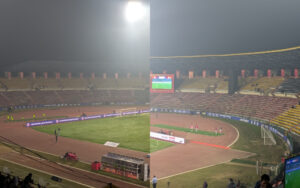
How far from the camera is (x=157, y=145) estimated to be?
81.6 ft

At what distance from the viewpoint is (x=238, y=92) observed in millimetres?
49438

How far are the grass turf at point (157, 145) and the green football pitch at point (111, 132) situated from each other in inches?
14.6

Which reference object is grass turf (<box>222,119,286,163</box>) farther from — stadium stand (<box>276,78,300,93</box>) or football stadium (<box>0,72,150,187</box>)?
stadium stand (<box>276,78,300,93</box>)

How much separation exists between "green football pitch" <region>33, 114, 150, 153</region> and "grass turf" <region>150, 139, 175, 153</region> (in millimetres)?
370

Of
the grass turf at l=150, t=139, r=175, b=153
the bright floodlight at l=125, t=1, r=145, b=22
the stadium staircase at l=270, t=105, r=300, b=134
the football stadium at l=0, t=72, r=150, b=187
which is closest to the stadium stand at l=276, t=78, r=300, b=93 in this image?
the stadium staircase at l=270, t=105, r=300, b=134

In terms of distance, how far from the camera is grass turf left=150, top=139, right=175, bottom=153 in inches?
931

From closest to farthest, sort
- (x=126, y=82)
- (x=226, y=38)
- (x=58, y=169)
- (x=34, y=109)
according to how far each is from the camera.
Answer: (x=58, y=169) < (x=226, y=38) < (x=34, y=109) < (x=126, y=82)

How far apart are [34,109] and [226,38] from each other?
129ft

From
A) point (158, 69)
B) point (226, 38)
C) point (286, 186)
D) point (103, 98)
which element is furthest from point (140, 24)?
point (286, 186)

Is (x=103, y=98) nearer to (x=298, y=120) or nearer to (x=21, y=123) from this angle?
(x=21, y=123)

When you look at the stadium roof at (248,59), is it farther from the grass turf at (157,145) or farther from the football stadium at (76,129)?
the grass turf at (157,145)

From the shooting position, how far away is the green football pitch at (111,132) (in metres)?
26.0

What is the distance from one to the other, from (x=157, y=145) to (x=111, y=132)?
838 cm

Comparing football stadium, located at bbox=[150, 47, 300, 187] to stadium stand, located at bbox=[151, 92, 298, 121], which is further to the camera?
stadium stand, located at bbox=[151, 92, 298, 121]
